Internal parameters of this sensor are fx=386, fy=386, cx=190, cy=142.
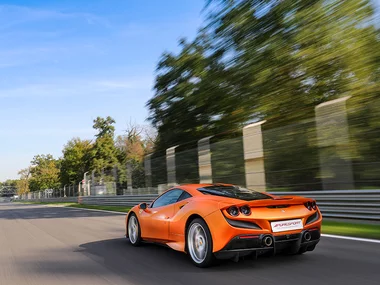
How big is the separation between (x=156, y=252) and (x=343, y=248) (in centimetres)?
301

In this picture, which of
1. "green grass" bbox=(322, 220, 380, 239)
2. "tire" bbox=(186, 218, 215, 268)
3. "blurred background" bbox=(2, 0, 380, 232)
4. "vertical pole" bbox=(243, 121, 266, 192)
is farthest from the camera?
"vertical pole" bbox=(243, 121, 266, 192)

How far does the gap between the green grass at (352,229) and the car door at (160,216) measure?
3.71m

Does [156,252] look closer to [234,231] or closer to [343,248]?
[234,231]

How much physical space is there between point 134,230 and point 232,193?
2477 millimetres

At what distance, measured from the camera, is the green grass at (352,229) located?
734 cm

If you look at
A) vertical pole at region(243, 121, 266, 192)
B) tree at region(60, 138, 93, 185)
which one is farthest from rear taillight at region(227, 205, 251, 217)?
tree at region(60, 138, 93, 185)

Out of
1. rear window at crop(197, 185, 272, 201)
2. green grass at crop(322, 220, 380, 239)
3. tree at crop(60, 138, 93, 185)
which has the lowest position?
green grass at crop(322, 220, 380, 239)

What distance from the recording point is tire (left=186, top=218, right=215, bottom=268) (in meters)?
4.82

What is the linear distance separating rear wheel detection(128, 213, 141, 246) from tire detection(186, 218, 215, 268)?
6.12ft

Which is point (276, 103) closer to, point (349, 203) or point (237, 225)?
point (349, 203)

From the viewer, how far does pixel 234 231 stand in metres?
4.55

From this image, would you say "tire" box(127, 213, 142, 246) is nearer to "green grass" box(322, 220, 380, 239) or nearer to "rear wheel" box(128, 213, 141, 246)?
"rear wheel" box(128, 213, 141, 246)

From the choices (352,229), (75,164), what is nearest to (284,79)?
(352,229)

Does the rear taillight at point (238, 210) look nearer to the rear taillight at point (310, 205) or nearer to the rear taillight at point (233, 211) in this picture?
the rear taillight at point (233, 211)
